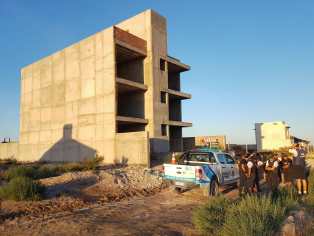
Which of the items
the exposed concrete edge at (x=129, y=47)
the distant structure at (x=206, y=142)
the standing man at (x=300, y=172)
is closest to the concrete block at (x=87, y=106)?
the exposed concrete edge at (x=129, y=47)

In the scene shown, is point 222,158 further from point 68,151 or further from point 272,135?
point 272,135

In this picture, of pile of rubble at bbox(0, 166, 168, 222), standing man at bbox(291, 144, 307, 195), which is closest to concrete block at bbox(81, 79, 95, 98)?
pile of rubble at bbox(0, 166, 168, 222)

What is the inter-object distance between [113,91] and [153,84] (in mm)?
4447

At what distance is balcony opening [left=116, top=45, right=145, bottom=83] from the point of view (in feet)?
95.6

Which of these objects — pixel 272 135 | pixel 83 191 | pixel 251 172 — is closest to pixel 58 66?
pixel 83 191

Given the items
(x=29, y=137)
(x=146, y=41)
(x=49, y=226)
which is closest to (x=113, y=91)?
(x=146, y=41)

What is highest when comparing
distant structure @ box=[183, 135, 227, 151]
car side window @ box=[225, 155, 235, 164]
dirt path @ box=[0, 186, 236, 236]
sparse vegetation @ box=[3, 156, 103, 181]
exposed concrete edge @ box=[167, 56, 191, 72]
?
exposed concrete edge @ box=[167, 56, 191, 72]

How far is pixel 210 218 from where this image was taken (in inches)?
286

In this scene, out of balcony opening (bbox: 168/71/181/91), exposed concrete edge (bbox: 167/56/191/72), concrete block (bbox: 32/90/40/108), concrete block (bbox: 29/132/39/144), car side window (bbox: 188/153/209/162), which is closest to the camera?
car side window (bbox: 188/153/209/162)

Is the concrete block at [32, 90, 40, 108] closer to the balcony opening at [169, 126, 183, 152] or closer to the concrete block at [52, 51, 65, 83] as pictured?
the concrete block at [52, 51, 65, 83]

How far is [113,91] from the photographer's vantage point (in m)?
26.2

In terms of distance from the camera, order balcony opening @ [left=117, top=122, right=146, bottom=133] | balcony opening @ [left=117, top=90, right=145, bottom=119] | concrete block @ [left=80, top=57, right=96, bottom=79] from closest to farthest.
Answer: concrete block @ [left=80, top=57, right=96, bottom=79] → balcony opening @ [left=117, top=90, right=145, bottom=119] → balcony opening @ [left=117, top=122, right=146, bottom=133]

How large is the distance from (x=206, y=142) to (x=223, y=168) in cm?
2025

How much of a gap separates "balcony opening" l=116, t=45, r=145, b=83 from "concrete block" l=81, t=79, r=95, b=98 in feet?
12.6
